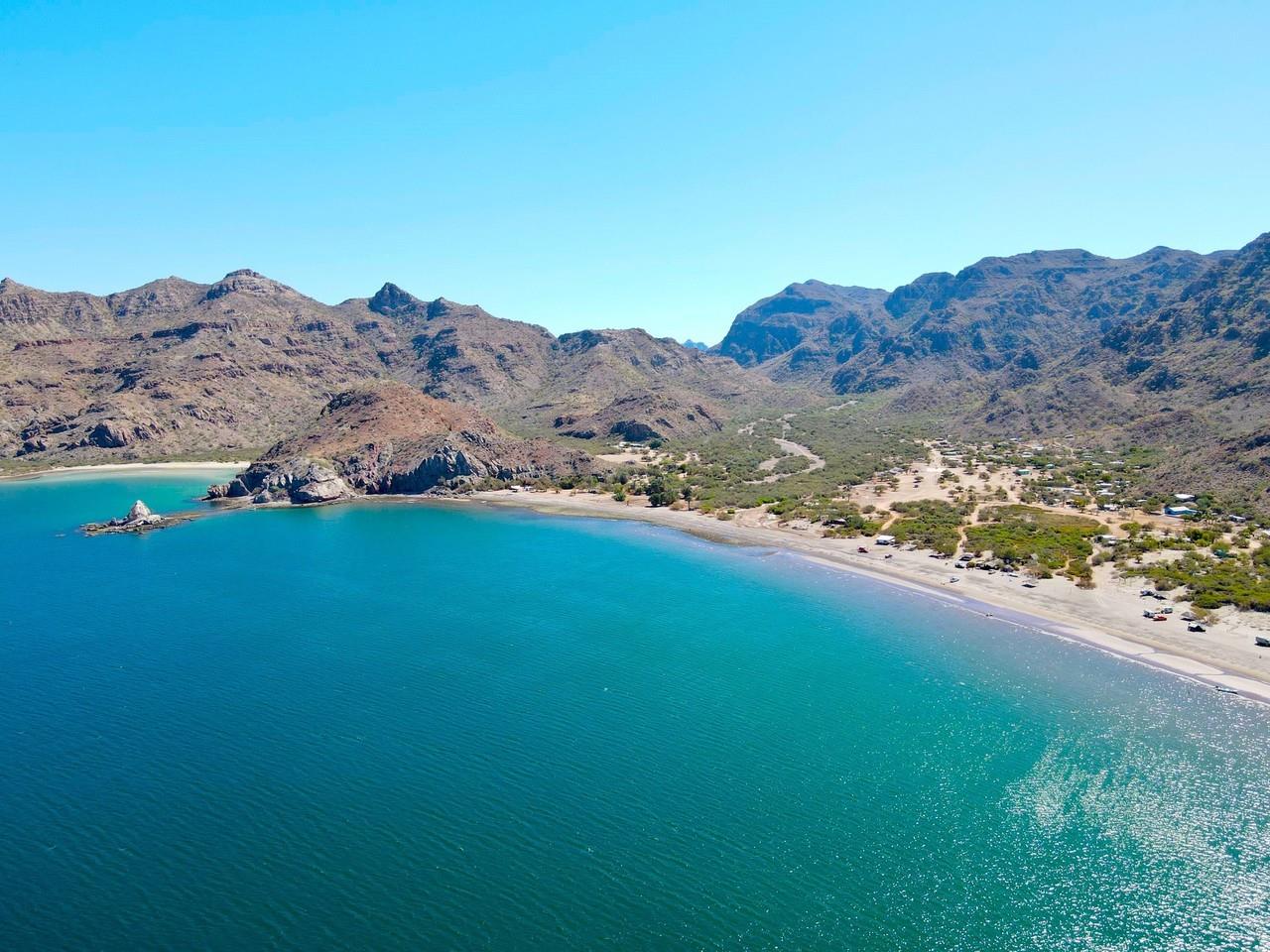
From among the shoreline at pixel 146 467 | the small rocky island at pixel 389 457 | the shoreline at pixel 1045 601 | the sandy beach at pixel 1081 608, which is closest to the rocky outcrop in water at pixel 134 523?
the shoreline at pixel 1045 601

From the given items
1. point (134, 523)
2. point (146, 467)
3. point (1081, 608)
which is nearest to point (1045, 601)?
A: point (1081, 608)

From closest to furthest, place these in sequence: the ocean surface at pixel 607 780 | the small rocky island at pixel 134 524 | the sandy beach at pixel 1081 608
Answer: the ocean surface at pixel 607 780
the sandy beach at pixel 1081 608
the small rocky island at pixel 134 524

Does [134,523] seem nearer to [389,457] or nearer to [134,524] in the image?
[134,524]

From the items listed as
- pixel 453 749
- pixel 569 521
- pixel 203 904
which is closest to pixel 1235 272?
pixel 569 521

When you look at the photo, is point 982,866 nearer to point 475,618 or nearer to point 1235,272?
point 475,618

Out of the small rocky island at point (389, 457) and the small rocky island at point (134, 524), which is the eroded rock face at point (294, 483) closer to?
the small rocky island at point (389, 457)
